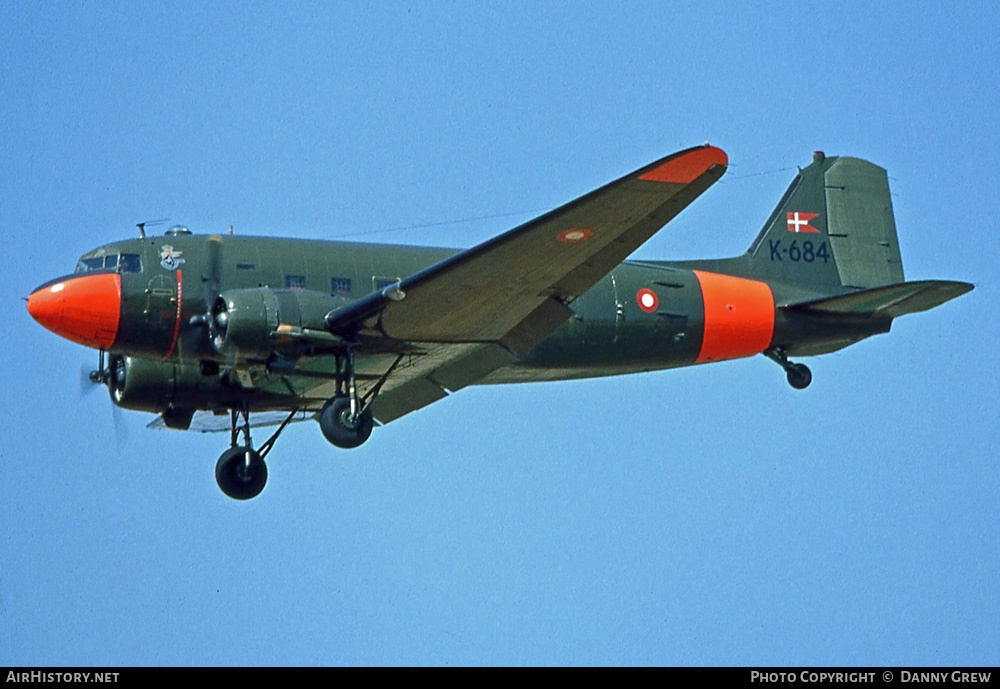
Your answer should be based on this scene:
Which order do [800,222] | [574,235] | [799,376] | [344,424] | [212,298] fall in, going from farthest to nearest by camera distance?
[800,222]
[799,376]
[212,298]
[344,424]
[574,235]

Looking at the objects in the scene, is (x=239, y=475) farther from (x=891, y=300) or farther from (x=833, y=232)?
(x=833, y=232)

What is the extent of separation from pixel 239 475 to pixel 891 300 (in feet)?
29.7

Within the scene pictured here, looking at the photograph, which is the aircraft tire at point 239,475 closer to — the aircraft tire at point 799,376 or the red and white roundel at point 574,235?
the red and white roundel at point 574,235

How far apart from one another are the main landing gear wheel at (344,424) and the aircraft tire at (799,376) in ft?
22.8

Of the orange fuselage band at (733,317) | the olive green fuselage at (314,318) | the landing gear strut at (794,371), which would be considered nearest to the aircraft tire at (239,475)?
the olive green fuselage at (314,318)

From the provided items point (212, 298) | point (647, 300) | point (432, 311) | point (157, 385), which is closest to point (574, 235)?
point (432, 311)

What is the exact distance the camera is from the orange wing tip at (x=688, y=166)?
1747cm

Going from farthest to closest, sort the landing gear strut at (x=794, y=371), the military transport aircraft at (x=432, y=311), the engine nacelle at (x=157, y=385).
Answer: the landing gear strut at (x=794, y=371), the engine nacelle at (x=157, y=385), the military transport aircraft at (x=432, y=311)

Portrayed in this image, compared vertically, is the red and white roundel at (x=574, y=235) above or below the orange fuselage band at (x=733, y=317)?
above

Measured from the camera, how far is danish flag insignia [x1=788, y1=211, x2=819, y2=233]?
2494 cm

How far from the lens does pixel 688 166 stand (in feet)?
58.0

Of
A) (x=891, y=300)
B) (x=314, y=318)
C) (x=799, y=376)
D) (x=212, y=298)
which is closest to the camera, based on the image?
(x=314, y=318)

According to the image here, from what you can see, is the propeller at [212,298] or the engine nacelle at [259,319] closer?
the engine nacelle at [259,319]

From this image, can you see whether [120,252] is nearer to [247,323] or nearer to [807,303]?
[247,323]
